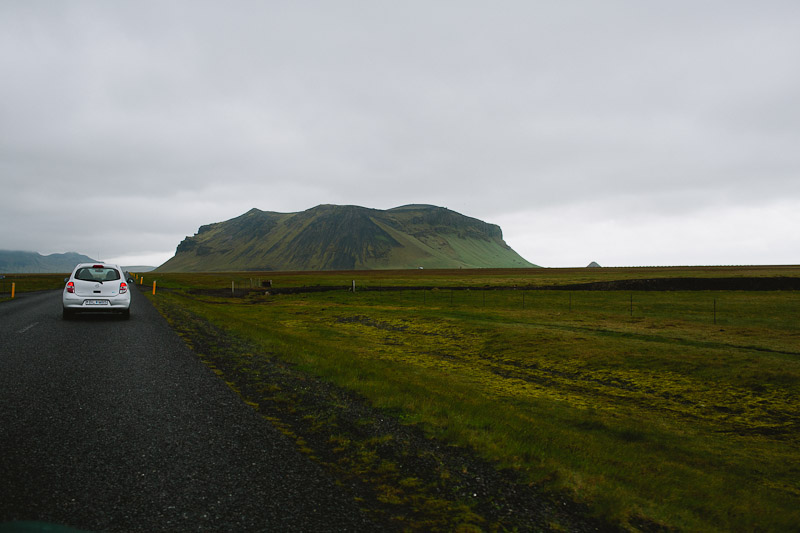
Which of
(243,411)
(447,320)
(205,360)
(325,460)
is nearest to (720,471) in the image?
(325,460)

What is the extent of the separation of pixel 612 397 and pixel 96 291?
2167cm

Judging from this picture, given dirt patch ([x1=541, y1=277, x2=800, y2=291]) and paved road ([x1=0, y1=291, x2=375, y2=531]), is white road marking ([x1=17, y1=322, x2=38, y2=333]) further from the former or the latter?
dirt patch ([x1=541, y1=277, x2=800, y2=291])

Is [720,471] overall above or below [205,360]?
below

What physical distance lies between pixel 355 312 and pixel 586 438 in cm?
2835

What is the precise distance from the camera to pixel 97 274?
774 inches

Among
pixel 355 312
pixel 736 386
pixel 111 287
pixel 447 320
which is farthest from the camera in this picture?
pixel 355 312

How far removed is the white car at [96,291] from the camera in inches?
738

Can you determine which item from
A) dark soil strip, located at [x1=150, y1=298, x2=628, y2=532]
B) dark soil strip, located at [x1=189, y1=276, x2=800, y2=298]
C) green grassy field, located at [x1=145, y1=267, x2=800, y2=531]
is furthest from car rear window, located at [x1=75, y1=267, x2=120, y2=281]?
dark soil strip, located at [x1=189, y1=276, x2=800, y2=298]

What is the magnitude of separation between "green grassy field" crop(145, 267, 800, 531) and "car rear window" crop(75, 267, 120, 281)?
5056mm

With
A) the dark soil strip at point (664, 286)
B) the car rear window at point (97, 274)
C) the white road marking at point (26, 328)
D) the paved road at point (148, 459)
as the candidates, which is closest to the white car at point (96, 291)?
the car rear window at point (97, 274)

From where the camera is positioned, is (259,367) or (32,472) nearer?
(32,472)

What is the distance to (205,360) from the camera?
472 inches

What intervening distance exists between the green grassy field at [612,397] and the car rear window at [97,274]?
5056mm

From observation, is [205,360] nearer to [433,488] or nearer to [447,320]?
[433,488]
